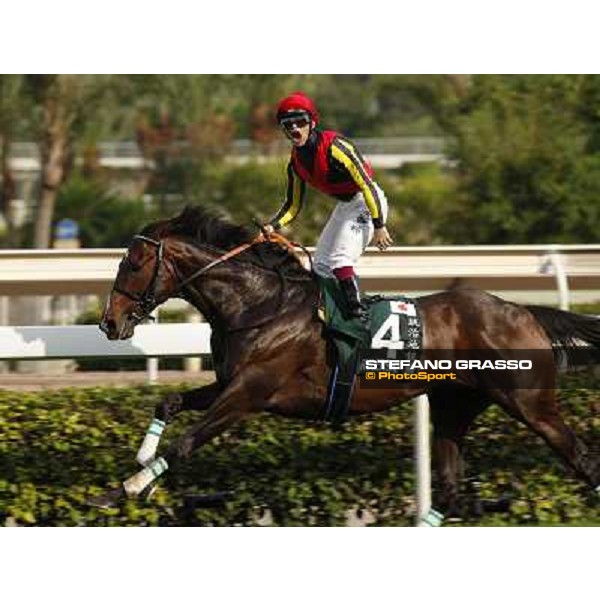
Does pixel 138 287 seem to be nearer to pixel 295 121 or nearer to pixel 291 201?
pixel 291 201

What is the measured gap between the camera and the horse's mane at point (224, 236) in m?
6.28

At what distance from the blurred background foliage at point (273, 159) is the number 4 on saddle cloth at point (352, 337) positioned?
5.53m

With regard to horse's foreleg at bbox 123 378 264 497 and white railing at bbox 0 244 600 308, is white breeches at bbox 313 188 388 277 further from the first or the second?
white railing at bbox 0 244 600 308

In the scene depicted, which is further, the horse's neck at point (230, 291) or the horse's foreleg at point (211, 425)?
the horse's neck at point (230, 291)

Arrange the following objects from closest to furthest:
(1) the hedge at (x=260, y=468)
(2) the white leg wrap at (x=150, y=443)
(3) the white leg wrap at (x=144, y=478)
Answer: (3) the white leg wrap at (x=144, y=478), (2) the white leg wrap at (x=150, y=443), (1) the hedge at (x=260, y=468)

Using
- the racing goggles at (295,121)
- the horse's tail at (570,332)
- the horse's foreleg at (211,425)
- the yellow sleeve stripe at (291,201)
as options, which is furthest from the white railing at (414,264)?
the horse's foreleg at (211,425)

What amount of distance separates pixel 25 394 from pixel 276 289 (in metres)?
1.22

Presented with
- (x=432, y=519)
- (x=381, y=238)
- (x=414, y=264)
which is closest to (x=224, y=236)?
(x=381, y=238)

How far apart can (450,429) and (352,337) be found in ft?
2.12

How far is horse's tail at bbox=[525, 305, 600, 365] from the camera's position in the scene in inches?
245

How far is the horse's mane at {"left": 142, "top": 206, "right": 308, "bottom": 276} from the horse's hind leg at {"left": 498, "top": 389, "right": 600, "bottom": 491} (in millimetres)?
1070

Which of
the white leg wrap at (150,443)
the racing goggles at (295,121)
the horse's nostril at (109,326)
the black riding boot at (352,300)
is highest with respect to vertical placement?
the racing goggles at (295,121)

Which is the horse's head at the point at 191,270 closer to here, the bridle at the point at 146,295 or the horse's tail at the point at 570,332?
the bridle at the point at 146,295

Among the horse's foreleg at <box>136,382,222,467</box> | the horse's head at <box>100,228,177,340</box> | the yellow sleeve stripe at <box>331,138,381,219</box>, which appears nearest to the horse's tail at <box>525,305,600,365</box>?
the yellow sleeve stripe at <box>331,138,381,219</box>
